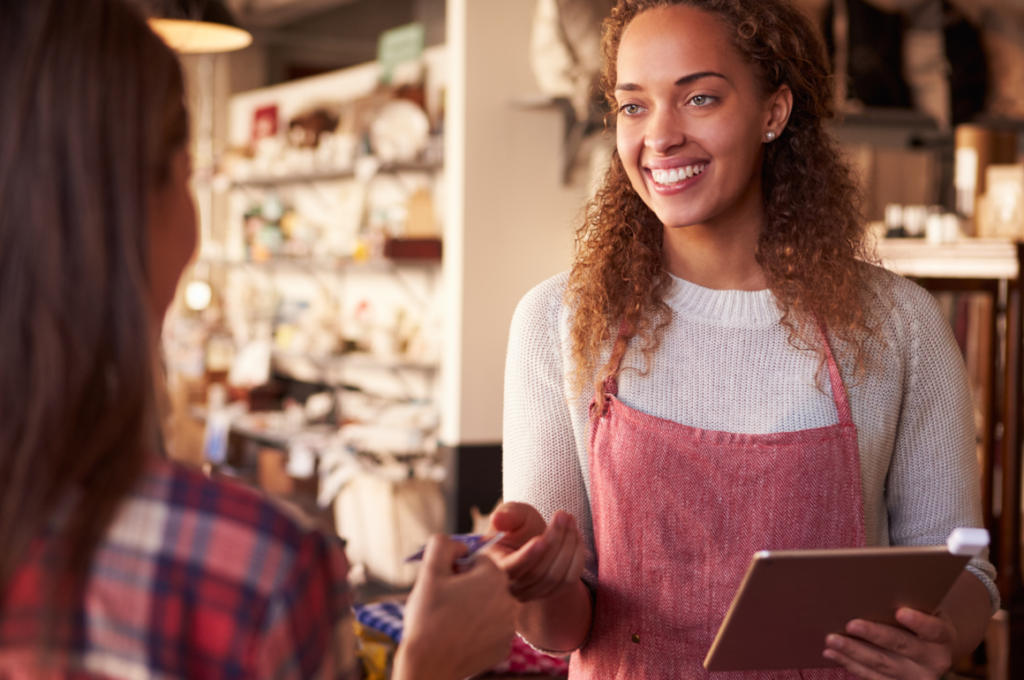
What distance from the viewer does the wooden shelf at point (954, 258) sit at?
293 cm

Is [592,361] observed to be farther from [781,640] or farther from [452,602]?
[452,602]

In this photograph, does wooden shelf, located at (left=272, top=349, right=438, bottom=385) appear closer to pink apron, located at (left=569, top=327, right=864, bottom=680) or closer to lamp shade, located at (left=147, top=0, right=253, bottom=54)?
lamp shade, located at (left=147, top=0, right=253, bottom=54)

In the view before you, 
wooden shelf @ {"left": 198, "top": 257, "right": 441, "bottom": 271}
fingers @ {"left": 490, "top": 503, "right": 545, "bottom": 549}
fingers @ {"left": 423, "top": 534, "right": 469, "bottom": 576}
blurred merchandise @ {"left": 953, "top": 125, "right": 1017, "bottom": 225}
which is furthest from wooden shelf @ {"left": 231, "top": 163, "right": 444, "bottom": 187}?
fingers @ {"left": 423, "top": 534, "right": 469, "bottom": 576}

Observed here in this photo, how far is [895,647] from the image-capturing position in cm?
130

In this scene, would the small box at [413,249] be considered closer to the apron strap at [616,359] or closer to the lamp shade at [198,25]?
the lamp shade at [198,25]

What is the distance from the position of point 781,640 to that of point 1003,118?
3.75m

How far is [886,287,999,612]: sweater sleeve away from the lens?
4.98ft

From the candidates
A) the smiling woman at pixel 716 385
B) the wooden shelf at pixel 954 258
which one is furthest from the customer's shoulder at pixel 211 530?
the wooden shelf at pixel 954 258

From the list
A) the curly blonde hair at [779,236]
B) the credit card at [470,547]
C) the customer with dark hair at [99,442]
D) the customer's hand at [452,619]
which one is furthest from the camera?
the curly blonde hair at [779,236]

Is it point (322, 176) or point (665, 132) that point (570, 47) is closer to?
point (665, 132)

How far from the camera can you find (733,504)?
146 cm

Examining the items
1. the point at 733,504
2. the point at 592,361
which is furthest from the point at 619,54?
the point at 733,504

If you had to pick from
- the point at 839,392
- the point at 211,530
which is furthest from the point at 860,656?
the point at 211,530

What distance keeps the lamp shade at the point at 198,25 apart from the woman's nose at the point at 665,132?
7.12 ft
